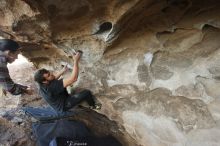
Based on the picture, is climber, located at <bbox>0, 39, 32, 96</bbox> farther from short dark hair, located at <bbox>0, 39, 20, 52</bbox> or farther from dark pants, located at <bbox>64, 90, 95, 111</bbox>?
dark pants, located at <bbox>64, 90, 95, 111</bbox>

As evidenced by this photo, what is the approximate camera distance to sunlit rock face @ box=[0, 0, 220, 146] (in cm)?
238

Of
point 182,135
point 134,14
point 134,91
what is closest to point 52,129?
point 134,91

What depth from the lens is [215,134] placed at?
246cm

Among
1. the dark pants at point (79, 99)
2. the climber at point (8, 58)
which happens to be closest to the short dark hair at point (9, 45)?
the climber at point (8, 58)

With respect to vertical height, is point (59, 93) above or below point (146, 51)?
below

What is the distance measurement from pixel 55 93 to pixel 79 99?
0.25 m

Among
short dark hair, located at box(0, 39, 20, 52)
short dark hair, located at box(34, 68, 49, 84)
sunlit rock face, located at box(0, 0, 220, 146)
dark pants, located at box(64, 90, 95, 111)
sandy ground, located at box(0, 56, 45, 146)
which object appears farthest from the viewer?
sandy ground, located at box(0, 56, 45, 146)

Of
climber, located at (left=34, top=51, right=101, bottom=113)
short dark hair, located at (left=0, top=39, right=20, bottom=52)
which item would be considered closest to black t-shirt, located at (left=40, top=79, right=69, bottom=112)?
climber, located at (left=34, top=51, right=101, bottom=113)

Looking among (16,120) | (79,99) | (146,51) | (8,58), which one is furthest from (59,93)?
(146,51)

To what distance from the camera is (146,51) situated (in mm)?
2697

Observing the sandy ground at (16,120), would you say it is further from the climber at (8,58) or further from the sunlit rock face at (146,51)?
the sunlit rock face at (146,51)

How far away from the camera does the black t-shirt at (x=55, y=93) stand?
328 cm

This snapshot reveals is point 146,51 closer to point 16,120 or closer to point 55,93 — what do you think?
point 55,93

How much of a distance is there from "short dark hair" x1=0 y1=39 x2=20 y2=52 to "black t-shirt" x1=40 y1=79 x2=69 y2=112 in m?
0.46
